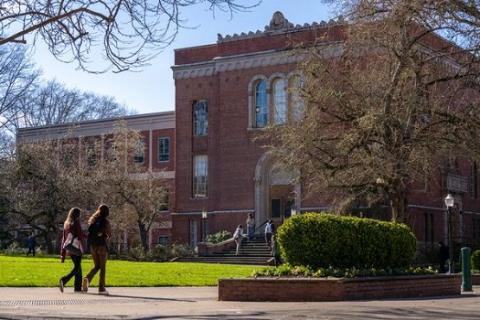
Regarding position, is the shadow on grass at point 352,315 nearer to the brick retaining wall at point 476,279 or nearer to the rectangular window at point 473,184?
the brick retaining wall at point 476,279

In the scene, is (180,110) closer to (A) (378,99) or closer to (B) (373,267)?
(A) (378,99)

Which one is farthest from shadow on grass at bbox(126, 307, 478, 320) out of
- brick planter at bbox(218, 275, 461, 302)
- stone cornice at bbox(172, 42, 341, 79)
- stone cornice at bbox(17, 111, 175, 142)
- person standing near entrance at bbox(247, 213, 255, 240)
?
stone cornice at bbox(17, 111, 175, 142)

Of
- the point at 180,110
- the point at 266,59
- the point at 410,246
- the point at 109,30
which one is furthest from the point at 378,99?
the point at 180,110

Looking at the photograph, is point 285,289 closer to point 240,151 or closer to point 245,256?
point 245,256

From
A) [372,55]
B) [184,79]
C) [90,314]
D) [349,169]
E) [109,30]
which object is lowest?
[90,314]

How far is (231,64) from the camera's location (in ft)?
171

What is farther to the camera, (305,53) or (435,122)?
(305,53)

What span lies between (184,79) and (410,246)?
3593 cm

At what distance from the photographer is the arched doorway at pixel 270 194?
166ft

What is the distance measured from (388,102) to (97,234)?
37.9 feet

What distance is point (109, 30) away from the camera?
15.6 m

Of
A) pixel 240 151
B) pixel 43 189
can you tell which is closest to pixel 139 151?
pixel 240 151

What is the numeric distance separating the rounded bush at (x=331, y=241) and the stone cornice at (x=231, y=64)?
29680 mm

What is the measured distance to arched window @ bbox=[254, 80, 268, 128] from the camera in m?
50.7
